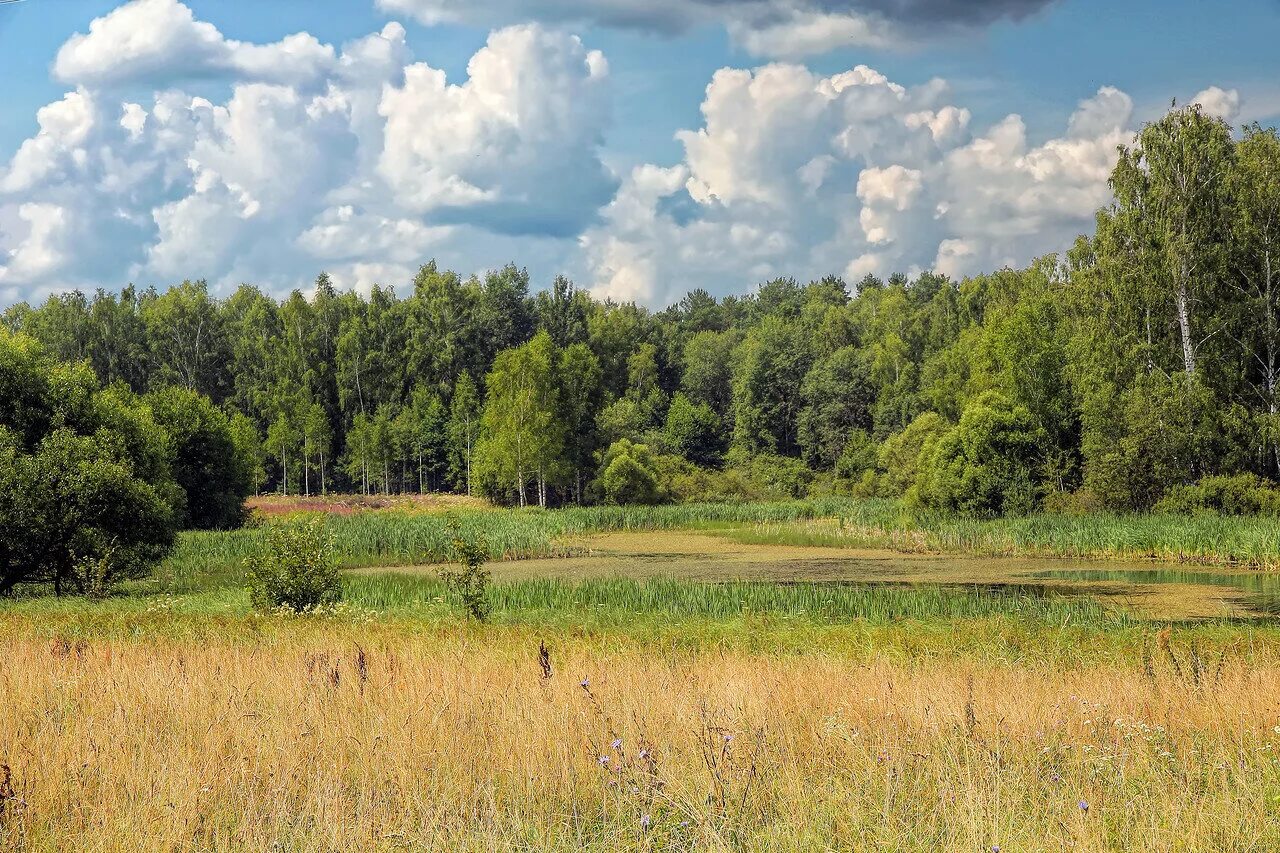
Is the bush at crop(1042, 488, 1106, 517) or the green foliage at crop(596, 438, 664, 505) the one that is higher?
the green foliage at crop(596, 438, 664, 505)

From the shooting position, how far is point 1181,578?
28.3 metres

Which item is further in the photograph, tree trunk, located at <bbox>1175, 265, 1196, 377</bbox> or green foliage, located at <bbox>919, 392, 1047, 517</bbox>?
green foliage, located at <bbox>919, 392, 1047, 517</bbox>

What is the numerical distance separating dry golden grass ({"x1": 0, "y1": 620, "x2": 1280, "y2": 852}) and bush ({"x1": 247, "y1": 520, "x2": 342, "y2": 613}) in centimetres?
862

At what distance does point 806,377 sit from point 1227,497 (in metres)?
56.6

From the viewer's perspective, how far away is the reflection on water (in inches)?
997

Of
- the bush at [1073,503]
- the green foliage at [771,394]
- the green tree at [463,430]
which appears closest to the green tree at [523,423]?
the green tree at [463,430]

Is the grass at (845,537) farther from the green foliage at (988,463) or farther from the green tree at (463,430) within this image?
the green tree at (463,430)

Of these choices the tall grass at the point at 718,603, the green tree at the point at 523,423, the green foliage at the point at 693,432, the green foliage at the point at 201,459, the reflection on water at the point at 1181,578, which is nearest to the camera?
the tall grass at the point at 718,603

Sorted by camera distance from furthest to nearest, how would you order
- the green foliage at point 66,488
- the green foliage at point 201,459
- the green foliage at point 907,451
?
the green foliage at point 907,451
the green foliage at point 201,459
the green foliage at point 66,488

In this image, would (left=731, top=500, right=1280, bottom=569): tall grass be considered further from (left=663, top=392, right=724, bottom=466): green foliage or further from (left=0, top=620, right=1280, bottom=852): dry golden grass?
(left=663, top=392, right=724, bottom=466): green foliage

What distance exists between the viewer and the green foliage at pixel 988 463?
46562 millimetres

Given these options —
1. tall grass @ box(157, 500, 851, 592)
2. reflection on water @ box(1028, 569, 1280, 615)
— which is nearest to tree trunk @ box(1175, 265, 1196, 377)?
reflection on water @ box(1028, 569, 1280, 615)

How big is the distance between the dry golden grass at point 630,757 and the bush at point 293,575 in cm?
862

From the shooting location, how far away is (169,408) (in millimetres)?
52969
